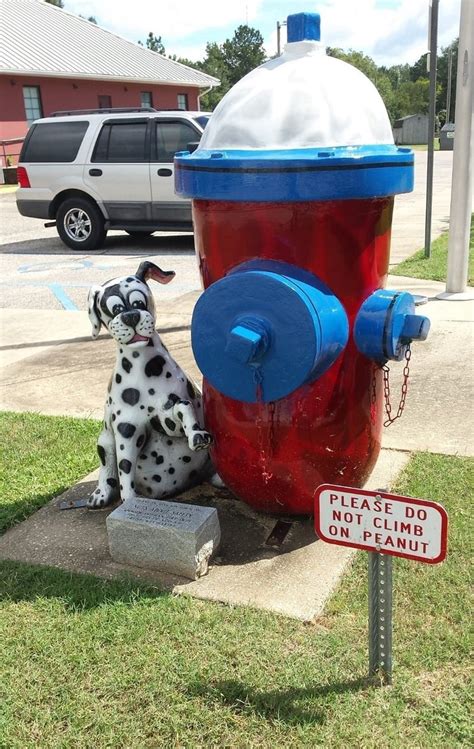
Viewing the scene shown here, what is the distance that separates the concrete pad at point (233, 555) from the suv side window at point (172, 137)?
7765 mm

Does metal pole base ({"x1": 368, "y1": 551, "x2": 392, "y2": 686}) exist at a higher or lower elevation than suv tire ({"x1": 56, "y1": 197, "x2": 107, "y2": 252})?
lower

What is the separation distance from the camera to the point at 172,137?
10.6 meters

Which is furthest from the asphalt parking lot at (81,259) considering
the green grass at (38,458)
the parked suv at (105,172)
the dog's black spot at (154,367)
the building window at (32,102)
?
the building window at (32,102)

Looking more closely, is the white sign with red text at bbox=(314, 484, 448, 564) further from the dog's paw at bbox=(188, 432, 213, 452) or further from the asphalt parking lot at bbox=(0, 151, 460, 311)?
the asphalt parking lot at bbox=(0, 151, 460, 311)

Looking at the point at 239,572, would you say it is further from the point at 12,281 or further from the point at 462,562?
the point at 12,281

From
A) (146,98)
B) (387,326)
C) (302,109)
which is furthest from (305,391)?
(146,98)

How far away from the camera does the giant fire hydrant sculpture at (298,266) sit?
8.51 feet

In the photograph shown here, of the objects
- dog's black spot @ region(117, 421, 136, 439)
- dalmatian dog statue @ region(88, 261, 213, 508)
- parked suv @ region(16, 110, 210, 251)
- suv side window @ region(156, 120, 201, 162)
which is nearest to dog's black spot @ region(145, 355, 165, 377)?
dalmatian dog statue @ region(88, 261, 213, 508)

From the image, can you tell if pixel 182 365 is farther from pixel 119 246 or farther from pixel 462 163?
pixel 119 246

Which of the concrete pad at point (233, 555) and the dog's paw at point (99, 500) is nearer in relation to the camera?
the concrete pad at point (233, 555)

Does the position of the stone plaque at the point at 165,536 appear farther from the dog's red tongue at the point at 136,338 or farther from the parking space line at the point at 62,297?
the parking space line at the point at 62,297

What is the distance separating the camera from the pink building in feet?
85.1

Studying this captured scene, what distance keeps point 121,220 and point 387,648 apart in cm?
950

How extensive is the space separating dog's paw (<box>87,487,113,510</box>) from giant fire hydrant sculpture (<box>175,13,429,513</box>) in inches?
28.7
